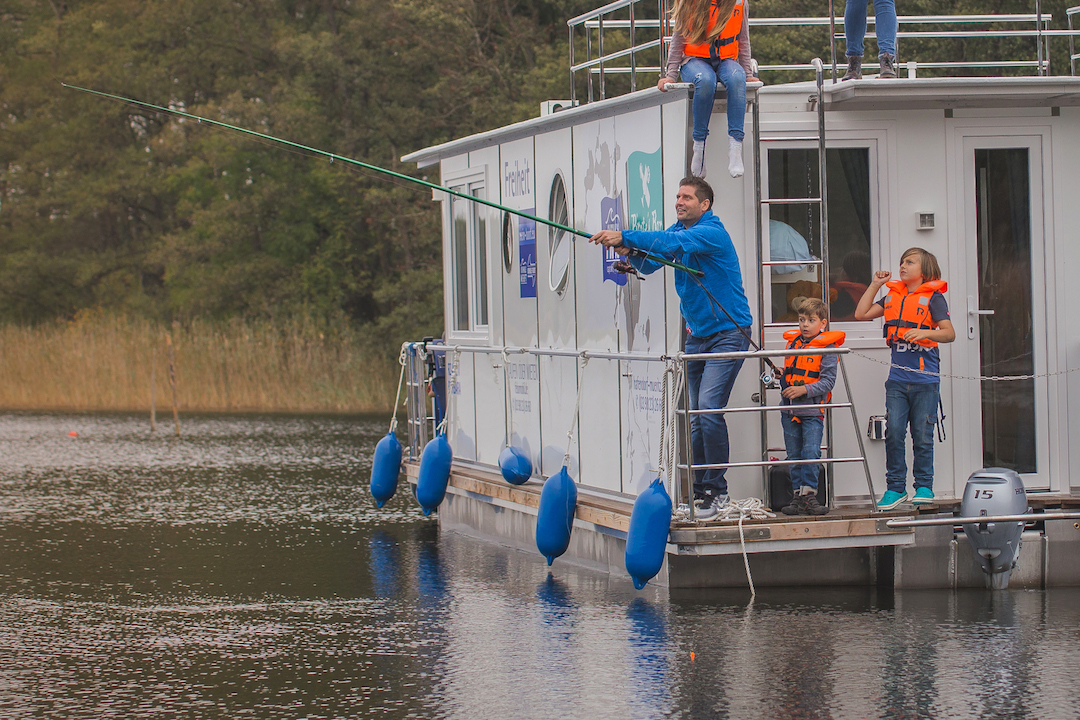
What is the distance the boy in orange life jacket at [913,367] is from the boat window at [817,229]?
0.29 m

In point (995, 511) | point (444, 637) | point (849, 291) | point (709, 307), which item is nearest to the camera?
point (444, 637)

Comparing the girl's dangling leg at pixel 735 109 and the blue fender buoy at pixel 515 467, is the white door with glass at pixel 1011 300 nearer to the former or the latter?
the girl's dangling leg at pixel 735 109

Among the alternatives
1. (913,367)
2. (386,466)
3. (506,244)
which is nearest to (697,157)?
(913,367)

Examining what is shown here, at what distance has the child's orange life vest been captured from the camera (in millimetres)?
9039

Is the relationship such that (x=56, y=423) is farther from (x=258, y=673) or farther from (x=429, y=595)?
(x=258, y=673)

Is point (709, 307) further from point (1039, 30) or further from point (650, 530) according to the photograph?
point (1039, 30)

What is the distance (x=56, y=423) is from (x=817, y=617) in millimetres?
19725

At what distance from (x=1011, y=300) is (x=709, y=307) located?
7.47 feet

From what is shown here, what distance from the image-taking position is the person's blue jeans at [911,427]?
930 cm

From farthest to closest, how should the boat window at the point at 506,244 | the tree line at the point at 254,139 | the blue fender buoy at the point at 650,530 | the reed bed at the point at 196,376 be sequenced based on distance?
the tree line at the point at 254,139, the reed bed at the point at 196,376, the boat window at the point at 506,244, the blue fender buoy at the point at 650,530

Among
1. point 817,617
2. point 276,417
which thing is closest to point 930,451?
point 817,617

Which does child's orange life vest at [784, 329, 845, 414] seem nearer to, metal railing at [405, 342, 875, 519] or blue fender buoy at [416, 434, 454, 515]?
metal railing at [405, 342, 875, 519]

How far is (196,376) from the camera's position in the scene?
97.2 ft

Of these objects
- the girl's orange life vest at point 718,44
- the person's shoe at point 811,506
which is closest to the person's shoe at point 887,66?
the girl's orange life vest at point 718,44
